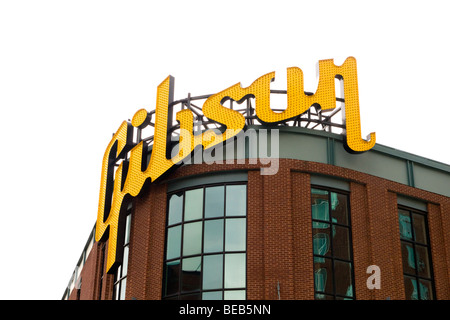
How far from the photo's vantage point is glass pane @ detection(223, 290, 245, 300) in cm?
3013

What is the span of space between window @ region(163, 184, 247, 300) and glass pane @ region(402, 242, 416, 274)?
7.50 metres

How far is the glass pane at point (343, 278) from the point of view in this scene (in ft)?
102

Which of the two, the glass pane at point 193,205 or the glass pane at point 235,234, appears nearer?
the glass pane at point 235,234

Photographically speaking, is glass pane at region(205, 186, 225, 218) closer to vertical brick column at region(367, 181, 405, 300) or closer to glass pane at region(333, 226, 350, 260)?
glass pane at region(333, 226, 350, 260)

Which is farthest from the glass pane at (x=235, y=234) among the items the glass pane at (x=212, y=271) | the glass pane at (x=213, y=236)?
the glass pane at (x=212, y=271)

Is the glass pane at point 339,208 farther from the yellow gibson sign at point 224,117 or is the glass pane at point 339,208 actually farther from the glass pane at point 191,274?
the glass pane at point 191,274

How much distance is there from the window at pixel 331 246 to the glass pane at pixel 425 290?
13.2ft

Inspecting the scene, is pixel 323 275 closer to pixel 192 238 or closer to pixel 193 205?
pixel 192 238

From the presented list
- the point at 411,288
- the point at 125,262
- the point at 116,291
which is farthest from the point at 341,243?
the point at 116,291

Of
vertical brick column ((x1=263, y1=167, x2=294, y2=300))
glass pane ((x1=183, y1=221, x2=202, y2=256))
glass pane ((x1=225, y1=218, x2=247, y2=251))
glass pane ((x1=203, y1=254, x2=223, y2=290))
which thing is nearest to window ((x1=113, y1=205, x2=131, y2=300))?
glass pane ((x1=183, y1=221, x2=202, y2=256))

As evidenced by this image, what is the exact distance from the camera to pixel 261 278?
99.2 feet

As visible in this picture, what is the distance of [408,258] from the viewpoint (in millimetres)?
33781
